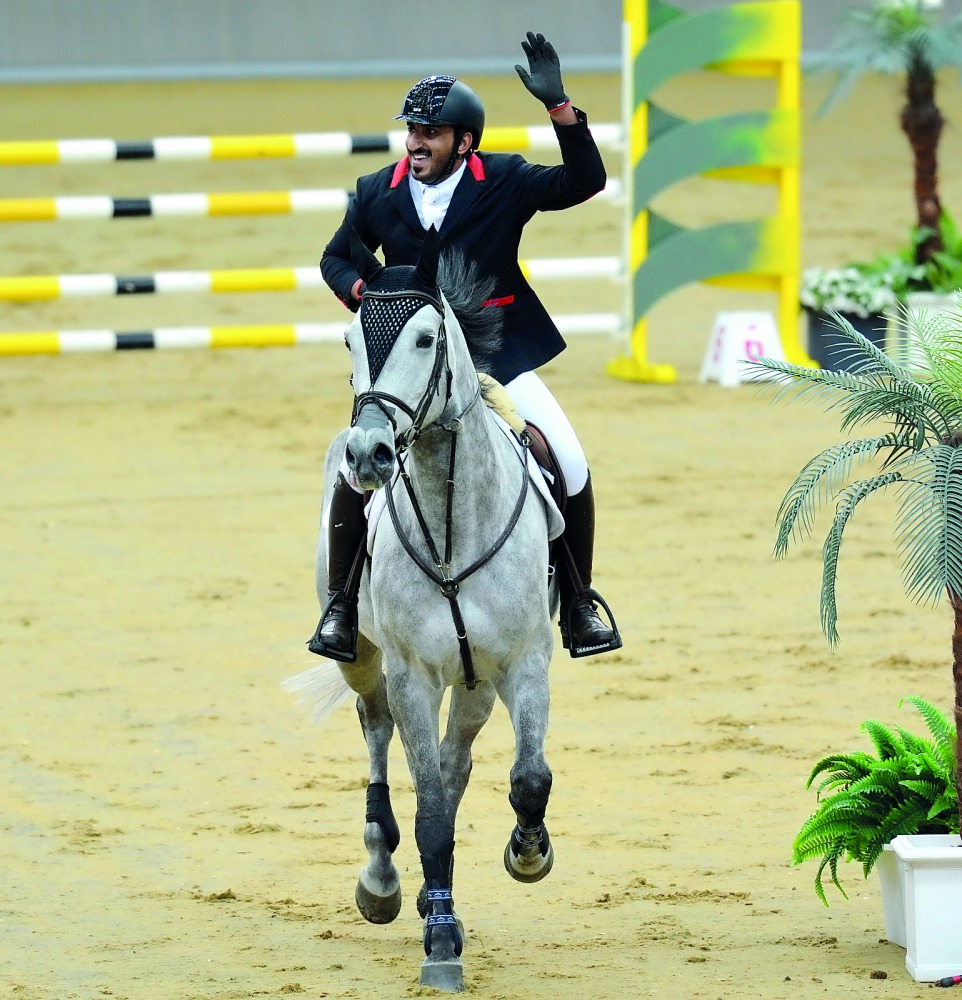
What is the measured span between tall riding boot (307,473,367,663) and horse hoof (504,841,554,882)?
2.15 ft

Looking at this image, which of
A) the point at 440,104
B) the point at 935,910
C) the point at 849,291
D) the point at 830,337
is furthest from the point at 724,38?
the point at 935,910

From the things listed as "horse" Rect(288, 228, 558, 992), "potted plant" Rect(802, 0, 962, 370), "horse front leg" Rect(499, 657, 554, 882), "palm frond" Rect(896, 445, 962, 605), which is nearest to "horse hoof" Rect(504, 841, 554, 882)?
"horse" Rect(288, 228, 558, 992)

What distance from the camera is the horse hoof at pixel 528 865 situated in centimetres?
448

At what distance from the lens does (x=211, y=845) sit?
5.39 metres

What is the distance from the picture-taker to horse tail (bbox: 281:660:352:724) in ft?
17.5

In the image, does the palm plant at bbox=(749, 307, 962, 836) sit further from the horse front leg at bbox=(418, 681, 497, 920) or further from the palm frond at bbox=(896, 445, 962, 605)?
the horse front leg at bbox=(418, 681, 497, 920)

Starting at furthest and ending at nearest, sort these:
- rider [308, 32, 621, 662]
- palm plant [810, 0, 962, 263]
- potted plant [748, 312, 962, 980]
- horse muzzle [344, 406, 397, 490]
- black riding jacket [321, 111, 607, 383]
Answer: palm plant [810, 0, 962, 263] → black riding jacket [321, 111, 607, 383] → rider [308, 32, 621, 662] → potted plant [748, 312, 962, 980] → horse muzzle [344, 406, 397, 490]

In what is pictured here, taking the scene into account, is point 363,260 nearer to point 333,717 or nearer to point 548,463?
point 548,463

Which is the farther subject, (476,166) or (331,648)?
(331,648)

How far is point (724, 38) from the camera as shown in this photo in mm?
11680

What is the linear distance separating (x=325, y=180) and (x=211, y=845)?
12606 mm

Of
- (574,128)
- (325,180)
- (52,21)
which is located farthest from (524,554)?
(52,21)

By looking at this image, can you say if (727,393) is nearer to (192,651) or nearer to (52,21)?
(192,651)

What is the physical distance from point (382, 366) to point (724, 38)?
27.8 feet
